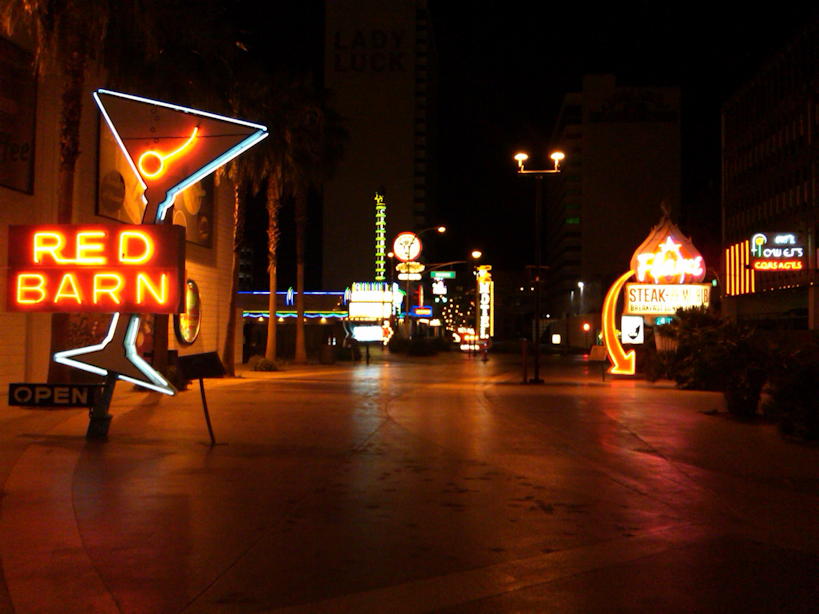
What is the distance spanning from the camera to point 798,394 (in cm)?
1481

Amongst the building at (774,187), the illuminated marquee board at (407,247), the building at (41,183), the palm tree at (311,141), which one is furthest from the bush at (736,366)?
the illuminated marquee board at (407,247)

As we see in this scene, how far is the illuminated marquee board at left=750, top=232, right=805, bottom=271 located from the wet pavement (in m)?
30.8

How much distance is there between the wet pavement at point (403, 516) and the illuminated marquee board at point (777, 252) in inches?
1212

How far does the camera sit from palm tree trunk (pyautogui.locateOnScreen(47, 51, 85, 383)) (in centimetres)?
1931

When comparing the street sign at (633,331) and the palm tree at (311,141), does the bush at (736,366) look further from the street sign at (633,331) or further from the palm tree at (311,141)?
the palm tree at (311,141)

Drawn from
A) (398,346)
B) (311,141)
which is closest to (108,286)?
(311,141)

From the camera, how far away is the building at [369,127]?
112 m

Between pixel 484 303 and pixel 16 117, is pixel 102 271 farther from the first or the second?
pixel 484 303

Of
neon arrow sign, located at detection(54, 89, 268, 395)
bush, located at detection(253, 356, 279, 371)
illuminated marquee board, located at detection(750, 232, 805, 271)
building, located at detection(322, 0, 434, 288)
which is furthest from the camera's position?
building, located at detection(322, 0, 434, 288)

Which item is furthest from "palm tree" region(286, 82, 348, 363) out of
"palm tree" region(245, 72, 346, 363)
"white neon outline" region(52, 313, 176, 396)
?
"white neon outline" region(52, 313, 176, 396)

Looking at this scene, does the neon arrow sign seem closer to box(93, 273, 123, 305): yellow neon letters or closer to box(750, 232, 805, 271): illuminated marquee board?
box(93, 273, 123, 305): yellow neon letters

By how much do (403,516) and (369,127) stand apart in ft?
Result: 352

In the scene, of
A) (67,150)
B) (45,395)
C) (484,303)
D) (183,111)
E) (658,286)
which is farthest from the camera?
(484,303)

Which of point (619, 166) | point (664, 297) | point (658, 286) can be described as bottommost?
point (664, 297)
